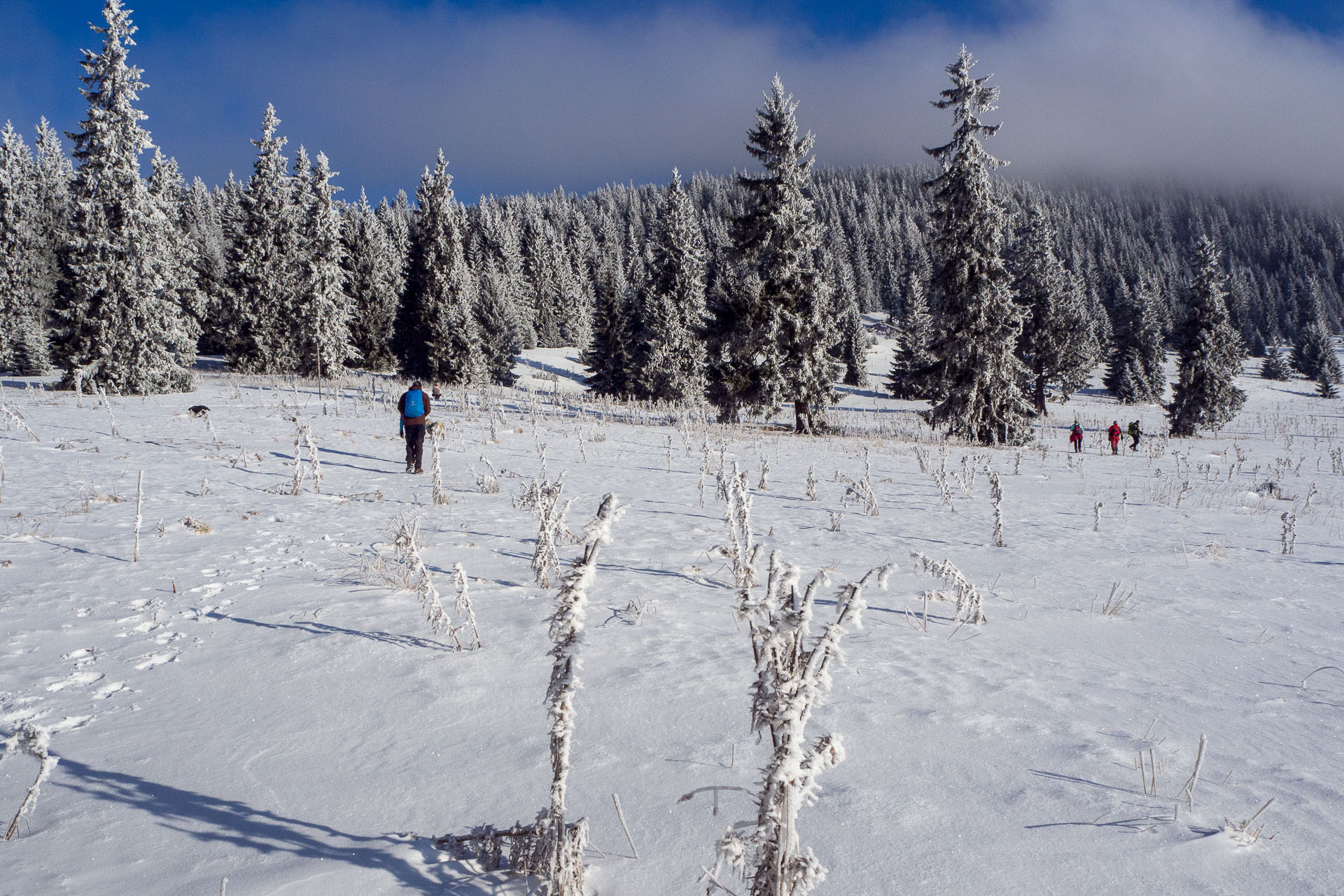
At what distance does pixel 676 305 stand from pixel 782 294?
1349cm

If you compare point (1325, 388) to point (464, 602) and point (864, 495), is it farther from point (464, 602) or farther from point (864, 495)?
point (464, 602)

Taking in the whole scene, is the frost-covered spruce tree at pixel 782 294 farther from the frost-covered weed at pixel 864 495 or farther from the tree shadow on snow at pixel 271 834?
the tree shadow on snow at pixel 271 834

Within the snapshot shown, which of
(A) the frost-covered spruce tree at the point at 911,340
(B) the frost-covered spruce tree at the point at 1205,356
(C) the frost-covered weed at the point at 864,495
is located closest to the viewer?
(C) the frost-covered weed at the point at 864,495

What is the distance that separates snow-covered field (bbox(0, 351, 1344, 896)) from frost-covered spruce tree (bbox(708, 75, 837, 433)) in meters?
15.1

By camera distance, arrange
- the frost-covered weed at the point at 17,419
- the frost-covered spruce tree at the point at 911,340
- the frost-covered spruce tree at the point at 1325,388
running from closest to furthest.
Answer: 1. the frost-covered weed at the point at 17,419
2. the frost-covered spruce tree at the point at 911,340
3. the frost-covered spruce tree at the point at 1325,388

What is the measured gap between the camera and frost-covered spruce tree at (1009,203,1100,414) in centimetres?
4025

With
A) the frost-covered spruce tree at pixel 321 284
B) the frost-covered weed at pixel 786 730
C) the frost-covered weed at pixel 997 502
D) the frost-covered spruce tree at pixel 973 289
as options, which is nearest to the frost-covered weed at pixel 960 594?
the frost-covered weed at pixel 997 502

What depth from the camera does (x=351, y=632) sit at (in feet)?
15.2

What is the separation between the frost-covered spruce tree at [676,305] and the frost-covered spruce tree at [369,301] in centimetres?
2006

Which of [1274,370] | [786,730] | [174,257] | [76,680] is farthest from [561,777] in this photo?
[1274,370]

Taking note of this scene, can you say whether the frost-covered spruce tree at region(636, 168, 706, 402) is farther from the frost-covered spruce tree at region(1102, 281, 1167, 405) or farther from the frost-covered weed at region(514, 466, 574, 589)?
the frost-covered spruce tree at region(1102, 281, 1167, 405)

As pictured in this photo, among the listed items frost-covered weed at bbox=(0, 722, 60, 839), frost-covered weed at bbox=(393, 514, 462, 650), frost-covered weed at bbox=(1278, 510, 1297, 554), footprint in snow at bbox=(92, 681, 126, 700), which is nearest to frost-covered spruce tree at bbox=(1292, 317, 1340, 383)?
frost-covered weed at bbox=(1278, 510, 1297, 554)

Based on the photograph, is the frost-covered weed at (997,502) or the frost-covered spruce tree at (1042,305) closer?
the frost-covered weed at (997,502)

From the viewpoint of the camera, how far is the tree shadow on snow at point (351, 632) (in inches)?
174
